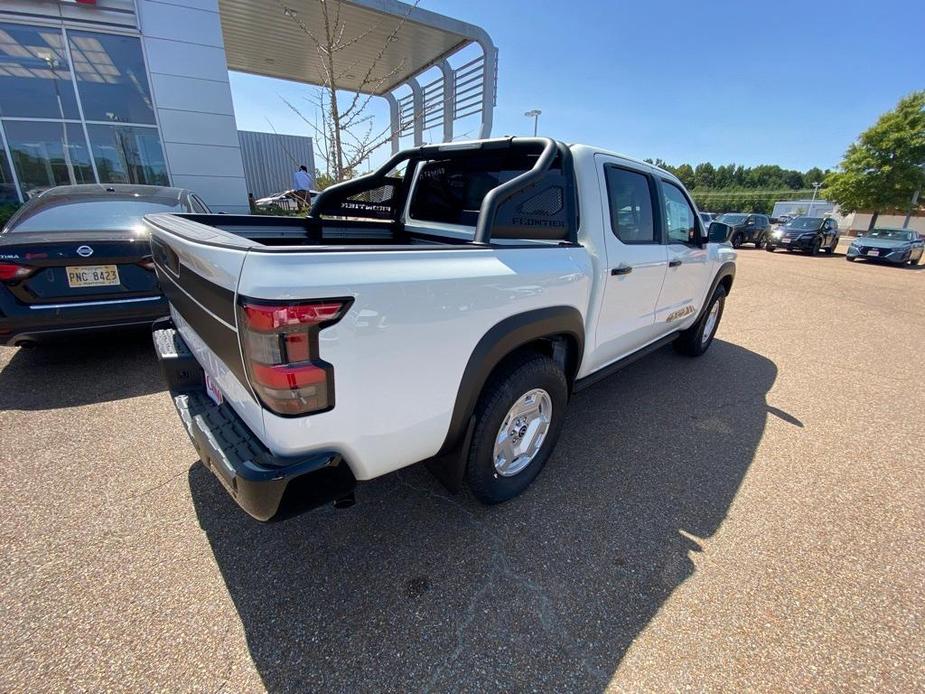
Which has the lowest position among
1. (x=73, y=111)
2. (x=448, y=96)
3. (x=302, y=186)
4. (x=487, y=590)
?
(x=487, y=590)

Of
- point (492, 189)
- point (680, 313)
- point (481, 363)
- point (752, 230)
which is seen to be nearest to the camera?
point (481, 363)

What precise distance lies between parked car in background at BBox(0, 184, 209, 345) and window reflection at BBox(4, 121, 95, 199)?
707 centimetres

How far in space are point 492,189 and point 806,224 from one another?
69.7 feet

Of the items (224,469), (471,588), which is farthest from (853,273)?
(224,469)

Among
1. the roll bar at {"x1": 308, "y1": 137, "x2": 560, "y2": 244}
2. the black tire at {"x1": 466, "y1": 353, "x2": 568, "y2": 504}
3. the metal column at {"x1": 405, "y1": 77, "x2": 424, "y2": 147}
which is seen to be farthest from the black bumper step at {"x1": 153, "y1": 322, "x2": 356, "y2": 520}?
the metal column at {"x1": 405, "y1": 77, "x2": 424, "y2": 147}

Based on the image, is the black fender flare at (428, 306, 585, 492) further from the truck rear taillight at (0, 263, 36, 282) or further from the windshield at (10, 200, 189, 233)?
the windshield at (10, 200, 189, 233)

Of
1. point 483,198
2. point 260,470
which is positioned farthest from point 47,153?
point 260,470

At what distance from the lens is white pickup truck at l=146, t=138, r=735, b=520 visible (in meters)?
1.38

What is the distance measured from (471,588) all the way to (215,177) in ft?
34.8

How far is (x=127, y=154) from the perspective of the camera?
9086 millimetres

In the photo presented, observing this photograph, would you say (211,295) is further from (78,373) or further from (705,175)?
(705,175)

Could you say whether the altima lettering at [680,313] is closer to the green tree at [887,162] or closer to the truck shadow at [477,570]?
the truck shadow at [477,570]

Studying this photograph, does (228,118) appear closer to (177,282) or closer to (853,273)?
(177,282)

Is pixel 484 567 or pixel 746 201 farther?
pixel 746 201
